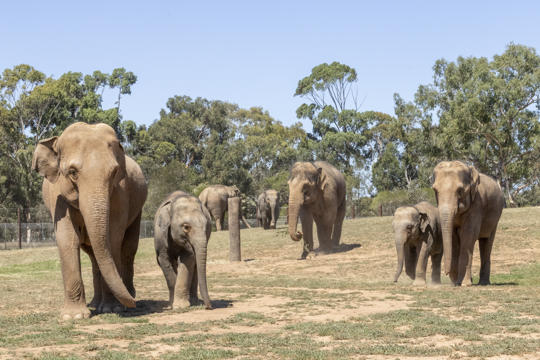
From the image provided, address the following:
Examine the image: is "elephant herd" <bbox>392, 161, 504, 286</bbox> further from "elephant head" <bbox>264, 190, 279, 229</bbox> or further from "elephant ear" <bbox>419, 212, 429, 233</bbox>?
"elephant head" <bbox>264, 190, 279, 229</bbox>

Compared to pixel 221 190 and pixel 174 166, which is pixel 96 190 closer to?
pixel 221 190

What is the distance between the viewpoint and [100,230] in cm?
1160

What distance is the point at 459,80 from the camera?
60.8 metres

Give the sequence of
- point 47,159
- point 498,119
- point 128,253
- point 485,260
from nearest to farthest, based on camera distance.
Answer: point 47,159 → point 128,253 → point 485,260 → point 498,119

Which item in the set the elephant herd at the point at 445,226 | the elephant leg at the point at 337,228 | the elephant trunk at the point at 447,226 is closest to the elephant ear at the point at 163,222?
the elephant herd at the point at 445,226

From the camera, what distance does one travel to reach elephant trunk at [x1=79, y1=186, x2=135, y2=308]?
11562 mm

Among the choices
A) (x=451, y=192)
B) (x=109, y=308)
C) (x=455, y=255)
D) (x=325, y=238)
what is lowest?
(x=109, y=308)

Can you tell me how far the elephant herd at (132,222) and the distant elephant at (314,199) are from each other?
776cm

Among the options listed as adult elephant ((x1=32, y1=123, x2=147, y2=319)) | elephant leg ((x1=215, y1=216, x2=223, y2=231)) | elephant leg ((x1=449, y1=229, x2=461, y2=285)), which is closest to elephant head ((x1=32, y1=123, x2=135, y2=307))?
adult elephant ((x1=32, y1=123, x2=147, y2=319))

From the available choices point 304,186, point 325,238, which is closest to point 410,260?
point 304,186

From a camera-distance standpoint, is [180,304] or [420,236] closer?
[180,304]

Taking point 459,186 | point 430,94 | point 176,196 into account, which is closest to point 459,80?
point 430,94

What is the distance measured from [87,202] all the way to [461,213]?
981 centimetres

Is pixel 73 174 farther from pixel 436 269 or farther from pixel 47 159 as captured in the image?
pixel 436 269
